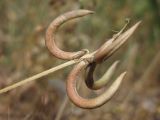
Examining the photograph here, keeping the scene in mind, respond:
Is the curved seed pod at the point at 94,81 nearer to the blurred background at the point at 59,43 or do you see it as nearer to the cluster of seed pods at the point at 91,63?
the cluster of seed pods at the point at 91,63

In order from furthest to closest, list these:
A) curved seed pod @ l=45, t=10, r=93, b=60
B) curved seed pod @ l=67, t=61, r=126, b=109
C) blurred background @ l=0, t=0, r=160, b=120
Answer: blurred background @ l=0, t=0, r=160, b=120 → curved seed pod @ l=45, t=10, r=93, b=60 → curved seed pod @ l=67, t=61, r=126, b=109

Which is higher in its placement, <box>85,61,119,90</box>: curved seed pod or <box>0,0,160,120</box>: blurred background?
<box>0,0,160,120</box>: blurred background

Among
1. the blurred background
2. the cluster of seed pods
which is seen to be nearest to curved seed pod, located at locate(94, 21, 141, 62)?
the cluster of seed pods

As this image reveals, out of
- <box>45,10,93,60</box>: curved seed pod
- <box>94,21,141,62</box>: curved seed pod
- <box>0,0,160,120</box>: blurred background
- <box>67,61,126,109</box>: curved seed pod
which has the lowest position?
<box>67,61,126,109</box>: curved seed pod

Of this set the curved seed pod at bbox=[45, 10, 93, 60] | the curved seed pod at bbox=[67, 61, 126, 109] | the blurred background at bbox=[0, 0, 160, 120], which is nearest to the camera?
the curved seed pod at bbox=[67, 61, 126, 109]

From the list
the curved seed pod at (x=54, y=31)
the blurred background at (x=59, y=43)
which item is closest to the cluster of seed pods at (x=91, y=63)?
the curved seed pod at (x=54, y=31)

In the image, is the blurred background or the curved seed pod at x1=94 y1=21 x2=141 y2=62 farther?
the blurred background

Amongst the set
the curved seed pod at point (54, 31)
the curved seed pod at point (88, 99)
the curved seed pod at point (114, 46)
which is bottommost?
the curved seed pod at point (88, 99)

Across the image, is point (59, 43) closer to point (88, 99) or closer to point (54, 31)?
point (54, 31)

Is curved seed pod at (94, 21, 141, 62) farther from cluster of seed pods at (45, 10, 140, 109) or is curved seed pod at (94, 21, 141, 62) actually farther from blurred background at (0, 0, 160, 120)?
blurred background at (0, 0, 160, 120)

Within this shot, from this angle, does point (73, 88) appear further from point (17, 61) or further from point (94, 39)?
point (94, 39)
